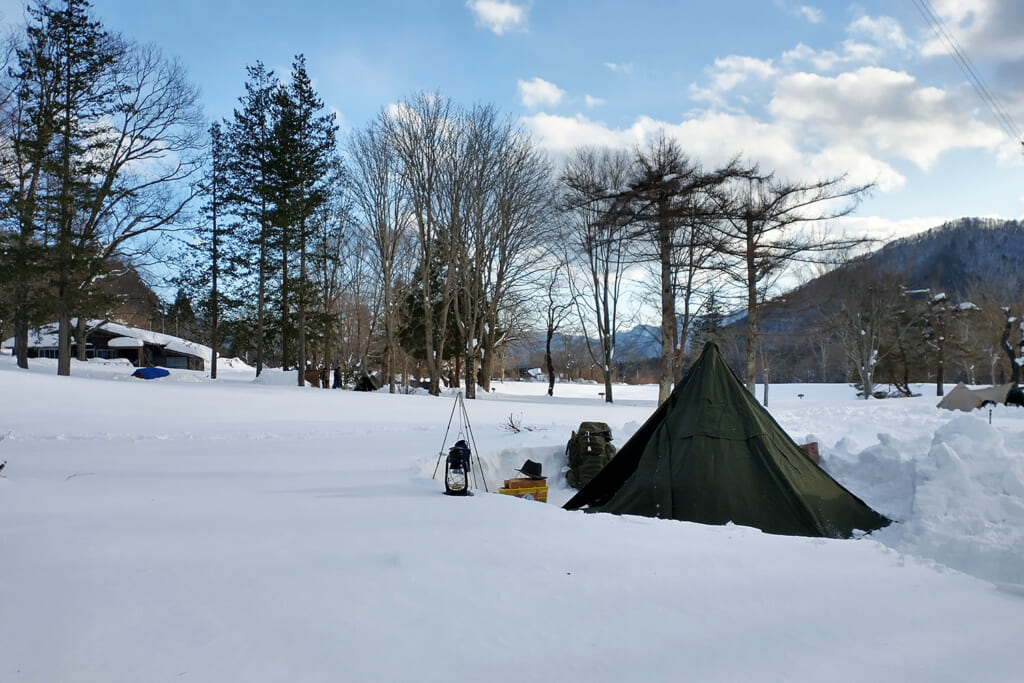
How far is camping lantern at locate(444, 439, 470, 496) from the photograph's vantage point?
550cm

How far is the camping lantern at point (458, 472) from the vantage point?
18.0 ft

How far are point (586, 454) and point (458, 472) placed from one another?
4.92 metres

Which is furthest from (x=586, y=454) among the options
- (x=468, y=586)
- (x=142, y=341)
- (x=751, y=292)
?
(x=142, y=341)

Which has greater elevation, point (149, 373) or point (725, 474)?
point (149, 373)

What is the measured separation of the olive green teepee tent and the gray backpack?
198 cm

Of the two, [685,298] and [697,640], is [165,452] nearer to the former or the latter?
[697,640]

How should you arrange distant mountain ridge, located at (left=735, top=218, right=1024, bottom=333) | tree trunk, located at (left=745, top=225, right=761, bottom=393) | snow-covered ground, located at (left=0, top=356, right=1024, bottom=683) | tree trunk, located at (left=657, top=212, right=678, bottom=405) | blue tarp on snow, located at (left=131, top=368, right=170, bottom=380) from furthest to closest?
blue tarp on snow, located at (left=131, top=368, right=170, bottom=380), distant mountain ridge, located at (left=735, top=218, right=1024, bottom=333), tree trunk, located at (left=745, top=225, right=761, bottom=393), tree trunk, located at (left=657, top=212, right=678, bottom=405), snow-covered ground, located at (left=0, top=356, right=1024, bottom=683)

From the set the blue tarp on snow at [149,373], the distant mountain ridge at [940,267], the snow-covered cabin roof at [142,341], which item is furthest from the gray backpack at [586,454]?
the snow-covered cabin roof at [142,341]

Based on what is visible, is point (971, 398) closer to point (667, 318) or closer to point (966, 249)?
point (667, 318)

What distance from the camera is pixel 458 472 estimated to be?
5559 mm

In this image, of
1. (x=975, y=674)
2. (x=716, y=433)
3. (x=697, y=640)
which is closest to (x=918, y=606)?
(x=975, y=674)

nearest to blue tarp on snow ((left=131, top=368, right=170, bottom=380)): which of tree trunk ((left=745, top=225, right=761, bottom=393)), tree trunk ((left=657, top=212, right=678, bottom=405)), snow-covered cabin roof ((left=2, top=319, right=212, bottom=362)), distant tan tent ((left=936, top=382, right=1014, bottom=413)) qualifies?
snow-covered cabin roof ((left=2, top=319, right=212, bottom=362))

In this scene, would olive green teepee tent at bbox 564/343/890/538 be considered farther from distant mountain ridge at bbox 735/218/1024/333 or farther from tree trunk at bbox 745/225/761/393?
distant mountain ridge at bbox 735/218/1024/333

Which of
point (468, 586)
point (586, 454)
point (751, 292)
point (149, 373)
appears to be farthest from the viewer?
point (149, 373)
